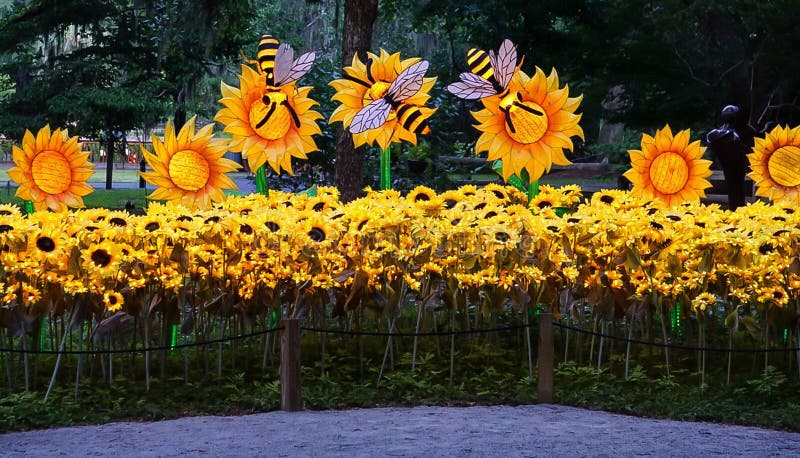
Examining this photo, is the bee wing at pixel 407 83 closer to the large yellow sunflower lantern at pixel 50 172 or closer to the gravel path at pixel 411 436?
the large yellow sunflower lantern at pixel 50 172

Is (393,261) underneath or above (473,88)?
underneath

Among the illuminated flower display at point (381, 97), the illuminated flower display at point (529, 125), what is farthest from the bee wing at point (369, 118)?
the illuminated flower display at point (529, 125)

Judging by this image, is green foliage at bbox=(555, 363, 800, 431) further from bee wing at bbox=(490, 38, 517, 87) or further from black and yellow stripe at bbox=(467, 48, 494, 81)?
black and yellow stripe at bbox=(467, 48, 494, 81)

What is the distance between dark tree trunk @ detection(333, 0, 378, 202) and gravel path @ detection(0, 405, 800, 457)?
563 centimetres

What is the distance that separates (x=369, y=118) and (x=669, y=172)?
2341mm

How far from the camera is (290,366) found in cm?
623

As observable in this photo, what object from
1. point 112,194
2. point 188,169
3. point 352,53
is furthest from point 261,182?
point 112,194

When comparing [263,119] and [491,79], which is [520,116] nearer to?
[491,79]

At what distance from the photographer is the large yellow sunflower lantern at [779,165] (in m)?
8.83

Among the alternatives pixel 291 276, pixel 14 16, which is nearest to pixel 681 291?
pixel 291 276

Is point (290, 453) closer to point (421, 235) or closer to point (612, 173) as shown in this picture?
point (421, 235)

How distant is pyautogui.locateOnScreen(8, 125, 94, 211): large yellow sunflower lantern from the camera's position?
324 inches

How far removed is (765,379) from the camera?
22.0 ft

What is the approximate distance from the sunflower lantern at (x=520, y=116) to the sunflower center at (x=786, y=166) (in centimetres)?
154
